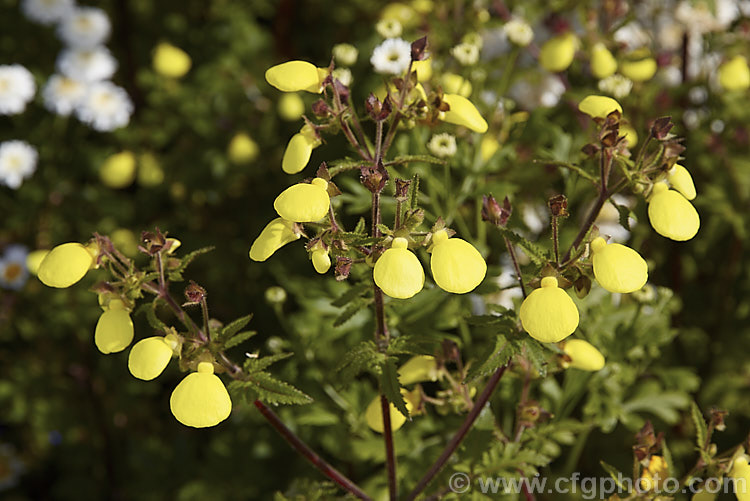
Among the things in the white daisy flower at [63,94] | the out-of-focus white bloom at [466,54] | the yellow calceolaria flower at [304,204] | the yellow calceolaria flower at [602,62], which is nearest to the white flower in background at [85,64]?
the white daisy flower at [63,94]

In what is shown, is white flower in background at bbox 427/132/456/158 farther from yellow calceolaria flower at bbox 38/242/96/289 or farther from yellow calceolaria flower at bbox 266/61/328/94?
yellow calceolaria flower at bbox 38/242/96/289

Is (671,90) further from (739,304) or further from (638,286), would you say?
(638,286)

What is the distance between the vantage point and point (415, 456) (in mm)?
1657

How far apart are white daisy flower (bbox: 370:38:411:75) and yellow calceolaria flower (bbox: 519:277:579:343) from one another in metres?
0.69

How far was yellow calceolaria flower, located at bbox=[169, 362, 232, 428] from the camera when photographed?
3.42 feet

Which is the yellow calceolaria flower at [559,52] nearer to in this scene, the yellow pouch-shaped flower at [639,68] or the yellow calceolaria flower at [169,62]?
the yellow pouch-shaped flower at [639,68]

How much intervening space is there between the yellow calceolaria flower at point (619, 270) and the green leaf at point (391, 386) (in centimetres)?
37

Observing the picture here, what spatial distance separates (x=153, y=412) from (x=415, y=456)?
4.58 ft

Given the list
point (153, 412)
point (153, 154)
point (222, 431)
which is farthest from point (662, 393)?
point (153, 154)

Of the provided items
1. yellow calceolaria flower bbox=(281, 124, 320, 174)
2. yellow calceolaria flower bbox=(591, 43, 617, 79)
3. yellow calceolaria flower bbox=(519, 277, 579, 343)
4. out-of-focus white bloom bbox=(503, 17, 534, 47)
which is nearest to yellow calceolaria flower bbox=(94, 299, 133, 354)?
yellow calceolaria flower bbox=(281, 124, 320, 174)

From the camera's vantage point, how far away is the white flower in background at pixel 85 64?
2.72 meters

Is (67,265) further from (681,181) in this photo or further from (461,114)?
(681,181)

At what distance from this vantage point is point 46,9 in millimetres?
2877

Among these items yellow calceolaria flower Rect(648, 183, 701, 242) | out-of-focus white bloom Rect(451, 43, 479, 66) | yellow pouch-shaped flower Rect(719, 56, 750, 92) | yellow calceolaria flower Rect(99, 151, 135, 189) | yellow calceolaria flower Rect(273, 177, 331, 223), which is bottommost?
yellow calceolaria flower Rect(273, 177, 331, 223)
